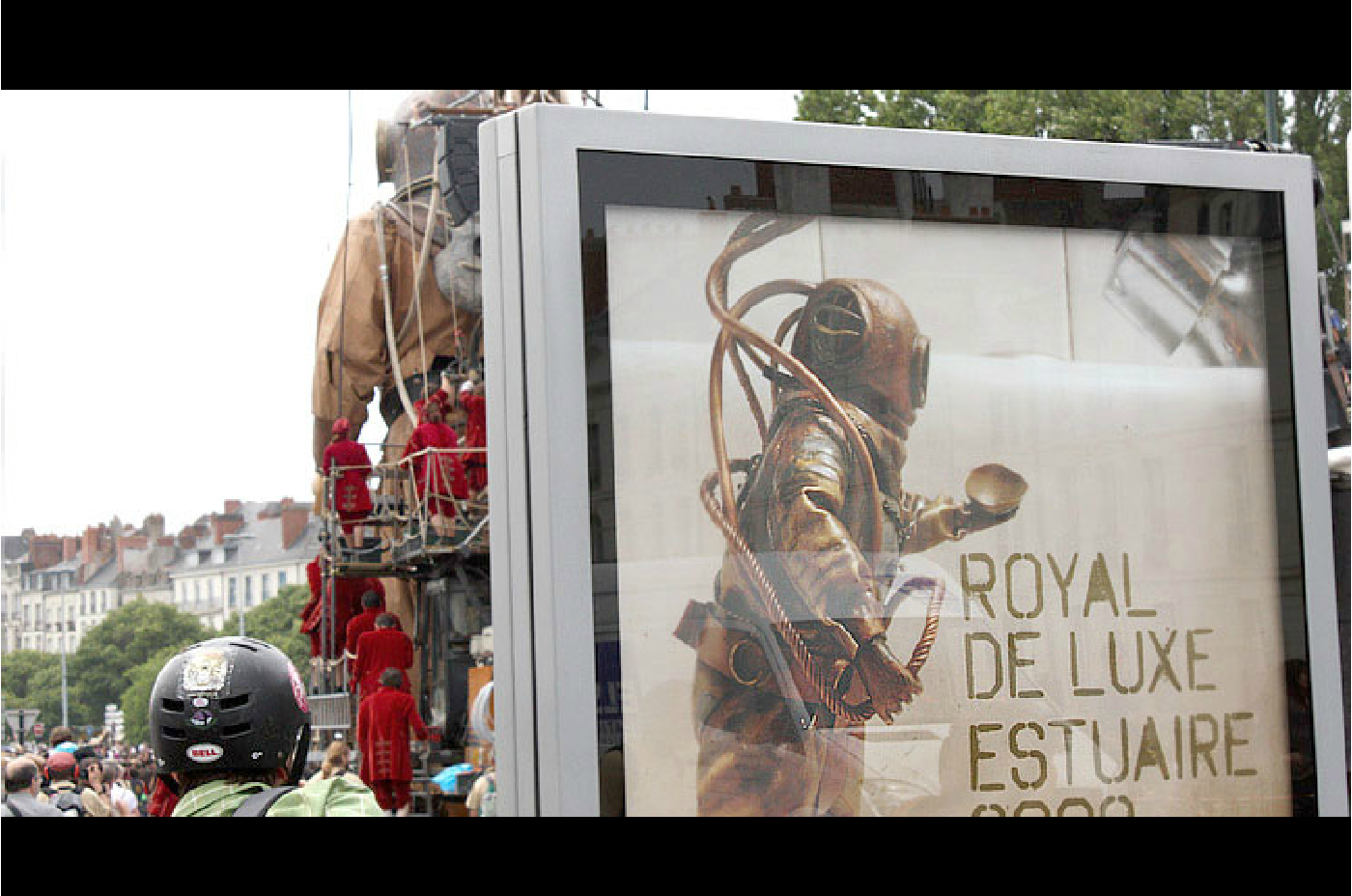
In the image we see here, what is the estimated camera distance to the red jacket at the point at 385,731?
13906 mm

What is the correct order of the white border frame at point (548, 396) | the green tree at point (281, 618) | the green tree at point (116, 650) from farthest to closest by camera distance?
the green tree at point (281, 618)
the green tree at point (116, 650)
the white border frame at point (548, 396)

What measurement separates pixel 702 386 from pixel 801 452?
217 mm

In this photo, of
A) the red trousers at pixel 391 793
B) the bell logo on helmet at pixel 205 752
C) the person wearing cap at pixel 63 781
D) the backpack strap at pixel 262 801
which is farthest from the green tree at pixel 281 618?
the backpack strap at pixel 262 801

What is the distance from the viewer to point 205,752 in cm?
436

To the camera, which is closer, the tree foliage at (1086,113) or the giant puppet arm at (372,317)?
the giant puppet arm at (372,317)

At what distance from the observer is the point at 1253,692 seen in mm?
3305

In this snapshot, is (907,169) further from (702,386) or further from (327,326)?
(327,326)

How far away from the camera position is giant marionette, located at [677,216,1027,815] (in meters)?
2.96

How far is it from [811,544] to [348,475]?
1581 cm

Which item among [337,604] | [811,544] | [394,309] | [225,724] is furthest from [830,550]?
[394,309]

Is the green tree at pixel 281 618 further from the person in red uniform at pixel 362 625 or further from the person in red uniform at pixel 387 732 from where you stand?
the person in red uniform at pixel 387 732

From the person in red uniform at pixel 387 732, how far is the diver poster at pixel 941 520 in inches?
435

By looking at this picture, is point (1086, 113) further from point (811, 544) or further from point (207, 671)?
point (811, 544)
